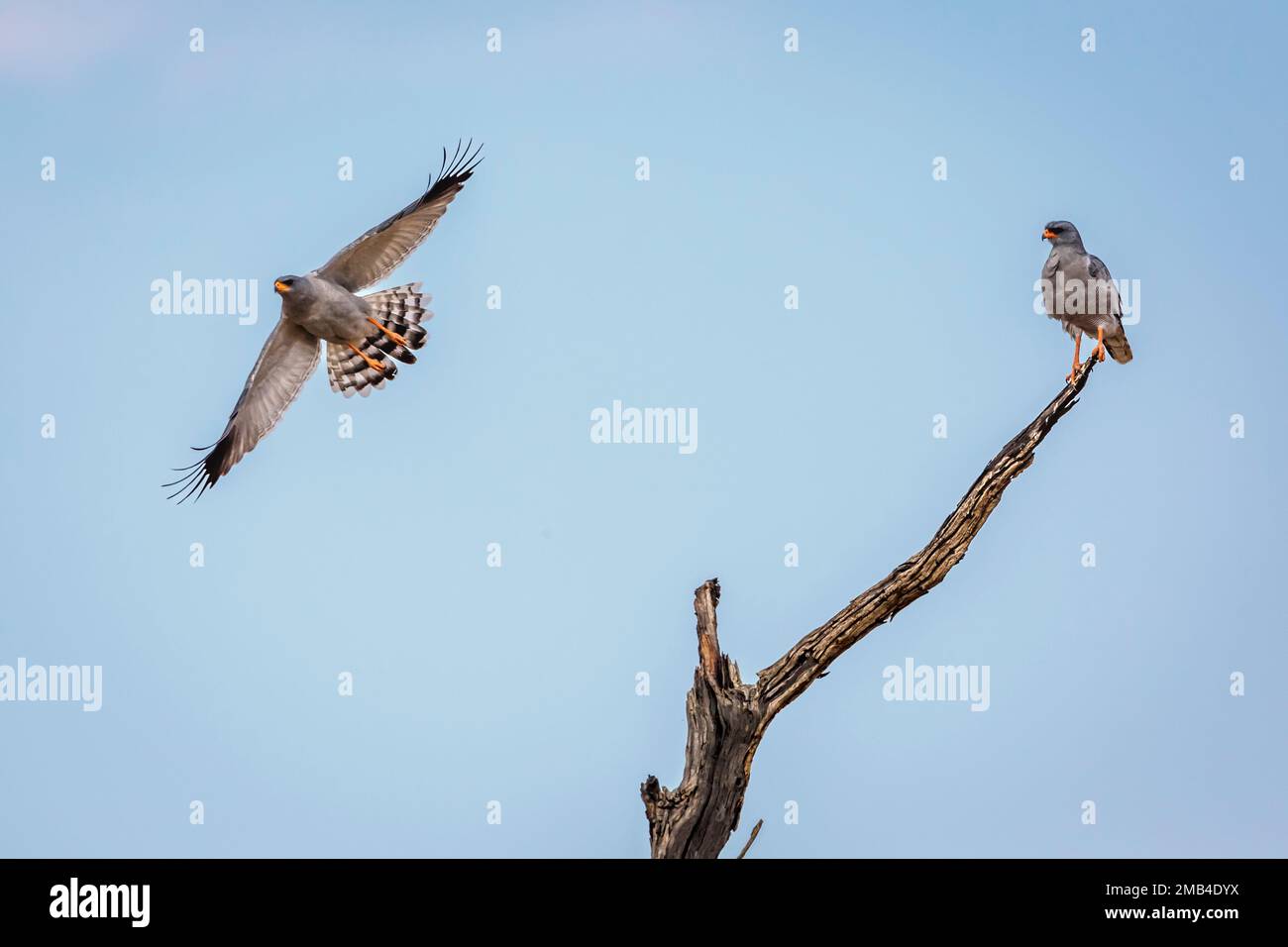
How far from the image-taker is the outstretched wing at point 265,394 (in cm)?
1658

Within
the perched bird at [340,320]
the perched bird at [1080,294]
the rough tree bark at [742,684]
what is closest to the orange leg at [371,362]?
the perched bird at [340,320]

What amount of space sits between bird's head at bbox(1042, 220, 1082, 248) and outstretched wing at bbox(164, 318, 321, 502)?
767 cm

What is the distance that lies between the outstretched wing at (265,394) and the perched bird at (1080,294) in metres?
7.67

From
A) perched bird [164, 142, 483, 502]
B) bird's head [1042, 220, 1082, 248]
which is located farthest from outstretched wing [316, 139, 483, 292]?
bird's head [1042, 220, 1082, 248]

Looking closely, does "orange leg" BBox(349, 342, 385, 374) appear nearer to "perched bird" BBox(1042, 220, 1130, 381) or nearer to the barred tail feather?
the barred tail feather

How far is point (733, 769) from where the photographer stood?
1070 centimetres

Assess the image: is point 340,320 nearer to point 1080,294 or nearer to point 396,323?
point 396,323

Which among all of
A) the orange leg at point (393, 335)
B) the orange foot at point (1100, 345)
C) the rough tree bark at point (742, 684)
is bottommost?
the rough tree bark at point (742, 684)

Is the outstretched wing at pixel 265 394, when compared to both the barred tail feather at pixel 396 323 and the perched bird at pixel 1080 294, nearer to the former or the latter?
the barred tail feather at pixel 396 323

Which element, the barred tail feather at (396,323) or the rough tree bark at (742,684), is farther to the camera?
the barred tail feather at (396,323)

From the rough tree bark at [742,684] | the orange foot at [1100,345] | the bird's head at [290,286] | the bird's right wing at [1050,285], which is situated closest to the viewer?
the rough tree bark at [742,684]
